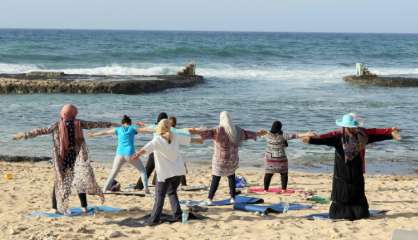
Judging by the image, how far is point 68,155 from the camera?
9.05 metres

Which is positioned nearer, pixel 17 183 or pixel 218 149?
pixel 218 149

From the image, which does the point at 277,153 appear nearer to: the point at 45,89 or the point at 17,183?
the point at 17,183

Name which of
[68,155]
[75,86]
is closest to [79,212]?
[68,155]

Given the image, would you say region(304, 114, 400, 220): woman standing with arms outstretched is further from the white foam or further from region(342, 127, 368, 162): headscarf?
the white foam

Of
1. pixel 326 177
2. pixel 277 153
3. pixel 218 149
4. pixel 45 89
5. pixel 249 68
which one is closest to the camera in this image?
pixel 218 149

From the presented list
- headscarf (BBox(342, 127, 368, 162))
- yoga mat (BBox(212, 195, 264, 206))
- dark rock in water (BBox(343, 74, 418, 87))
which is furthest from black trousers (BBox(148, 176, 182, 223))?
dark rock in water (BBox(343, 74, 418, 87))

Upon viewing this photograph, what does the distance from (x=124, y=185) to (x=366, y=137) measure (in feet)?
16.9

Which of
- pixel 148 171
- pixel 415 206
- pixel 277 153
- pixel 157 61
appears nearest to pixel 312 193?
pixel 277 153

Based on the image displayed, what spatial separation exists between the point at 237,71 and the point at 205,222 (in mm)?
41687

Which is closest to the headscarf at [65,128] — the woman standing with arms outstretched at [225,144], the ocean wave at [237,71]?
the woman standing with arms outstretched at [225,144]

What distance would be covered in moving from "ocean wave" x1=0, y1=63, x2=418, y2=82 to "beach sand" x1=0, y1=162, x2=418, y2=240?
33654mm

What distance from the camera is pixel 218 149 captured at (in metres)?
10.1

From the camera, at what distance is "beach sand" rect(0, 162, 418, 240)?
27.4 feet

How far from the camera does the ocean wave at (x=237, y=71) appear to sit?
4612cm
